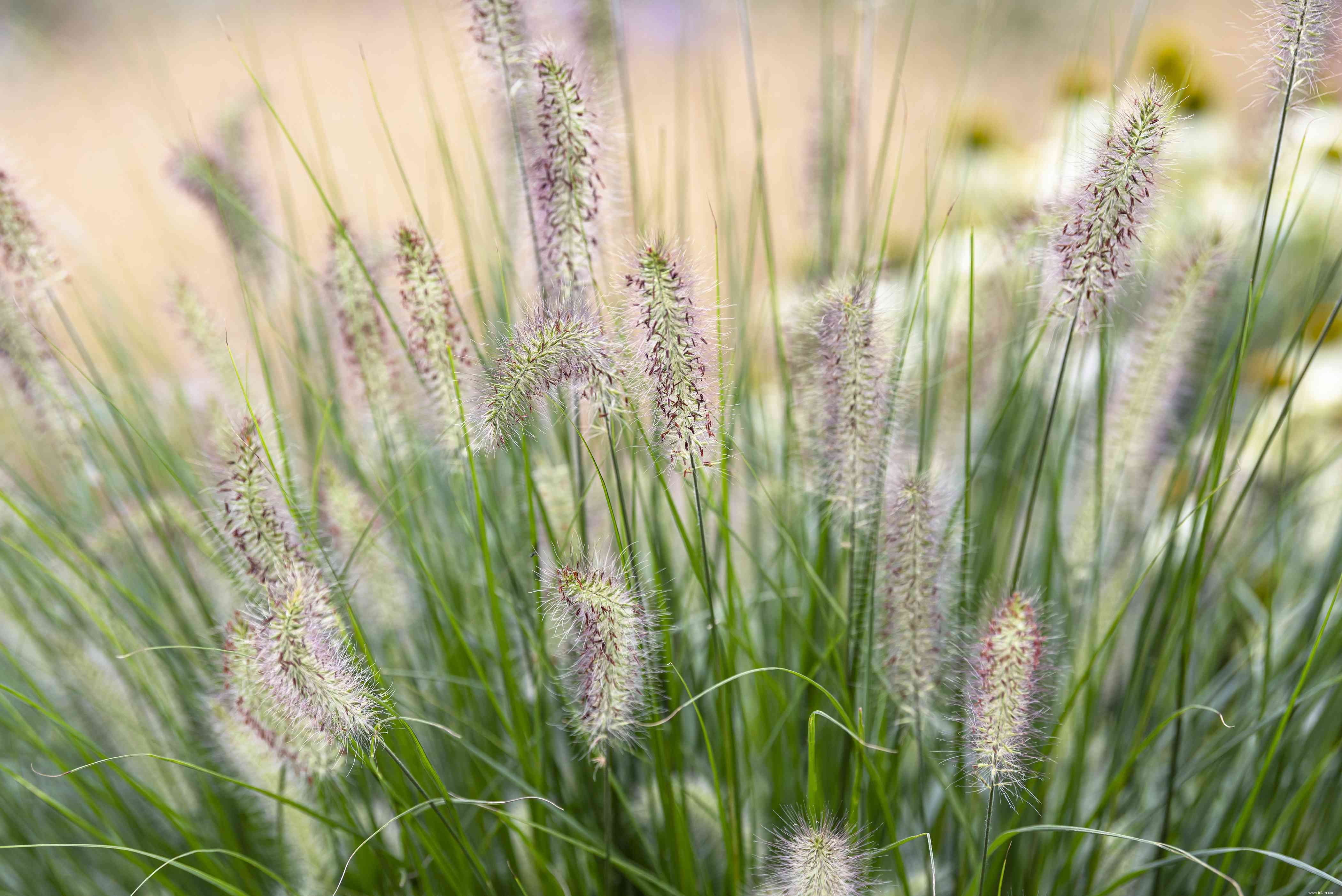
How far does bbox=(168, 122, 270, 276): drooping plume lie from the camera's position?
48.5 inches

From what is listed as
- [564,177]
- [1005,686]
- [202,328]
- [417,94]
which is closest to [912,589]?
[1005,686]

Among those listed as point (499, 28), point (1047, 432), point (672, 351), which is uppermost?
point (499, 28)

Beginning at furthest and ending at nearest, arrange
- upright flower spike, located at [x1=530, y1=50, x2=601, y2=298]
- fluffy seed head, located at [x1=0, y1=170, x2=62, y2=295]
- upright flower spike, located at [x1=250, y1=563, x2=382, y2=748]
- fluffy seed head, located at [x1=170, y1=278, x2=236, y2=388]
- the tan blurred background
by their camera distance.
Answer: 1. the tan blurred background
2. fluffy seed head, located at [x1=170, y1=278, x2=236, y2=388]
3. fluffy seed head, located at [x1=0, y1=170, x2=62, y2=295]
4. upright flower spike, located at [x1=530, y1=50, x2=601, y2=298]
5. upright flower spike, located at [x1=250, y1=563, x2=382, y2=748]

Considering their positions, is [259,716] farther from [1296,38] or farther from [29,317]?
[1296,38]

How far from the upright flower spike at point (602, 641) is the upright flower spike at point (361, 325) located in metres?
0.34

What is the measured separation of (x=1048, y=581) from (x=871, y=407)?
0.45 meters

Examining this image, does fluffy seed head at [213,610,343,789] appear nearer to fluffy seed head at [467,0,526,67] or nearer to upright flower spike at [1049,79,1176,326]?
fluffy seed head at [467,0,526,67]

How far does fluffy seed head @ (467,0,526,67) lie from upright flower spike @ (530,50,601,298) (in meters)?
0.08

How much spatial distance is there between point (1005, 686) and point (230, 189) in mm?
1109

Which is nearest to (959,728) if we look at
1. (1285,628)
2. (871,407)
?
(871,407)

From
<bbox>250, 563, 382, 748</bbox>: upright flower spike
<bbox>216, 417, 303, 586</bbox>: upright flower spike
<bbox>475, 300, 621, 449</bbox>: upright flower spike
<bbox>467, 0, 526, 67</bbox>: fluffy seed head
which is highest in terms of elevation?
<bbox>467, 0, 526, 67</bbox>: fluffy seed head

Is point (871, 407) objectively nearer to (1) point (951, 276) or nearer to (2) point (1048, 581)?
(2) point (1048, 581)

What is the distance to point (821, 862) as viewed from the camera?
0.72 metres

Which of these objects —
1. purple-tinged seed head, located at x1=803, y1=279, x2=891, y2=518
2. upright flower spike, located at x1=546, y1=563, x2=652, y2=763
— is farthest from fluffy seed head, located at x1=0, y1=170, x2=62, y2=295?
purple-tinged seed head, located at x1=803, y1=279, x2=891, y2=518
